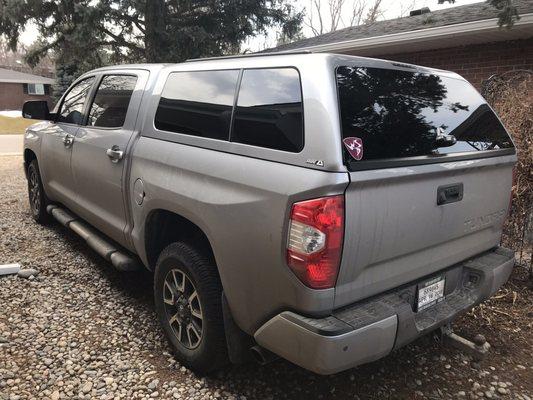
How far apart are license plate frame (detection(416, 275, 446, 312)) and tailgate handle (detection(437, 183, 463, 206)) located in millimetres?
449

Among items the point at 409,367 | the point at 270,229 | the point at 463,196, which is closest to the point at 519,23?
the point at 463,196

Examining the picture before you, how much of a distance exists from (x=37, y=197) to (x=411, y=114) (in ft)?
15.5

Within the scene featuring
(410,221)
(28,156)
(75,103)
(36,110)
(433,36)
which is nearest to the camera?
(410,221)

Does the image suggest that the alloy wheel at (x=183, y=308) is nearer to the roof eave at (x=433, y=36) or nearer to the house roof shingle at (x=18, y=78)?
the roof eave at (x=433, y=36)

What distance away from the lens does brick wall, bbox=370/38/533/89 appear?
689cm

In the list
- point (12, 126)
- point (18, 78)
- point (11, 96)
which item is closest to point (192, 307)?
point (12, 126)

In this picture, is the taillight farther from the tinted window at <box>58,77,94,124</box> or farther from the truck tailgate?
the tinted window at <box>58,77,94,124</box>

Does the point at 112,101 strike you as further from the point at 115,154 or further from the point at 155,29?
the point at 155,29

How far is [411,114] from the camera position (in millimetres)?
2426

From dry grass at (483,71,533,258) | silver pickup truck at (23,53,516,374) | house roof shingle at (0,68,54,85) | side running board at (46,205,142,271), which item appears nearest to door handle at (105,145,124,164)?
silver pickup truck at (23,53,516,374)

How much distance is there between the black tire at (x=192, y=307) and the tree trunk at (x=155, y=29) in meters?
12.2

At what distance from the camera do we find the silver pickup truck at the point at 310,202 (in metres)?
2.02

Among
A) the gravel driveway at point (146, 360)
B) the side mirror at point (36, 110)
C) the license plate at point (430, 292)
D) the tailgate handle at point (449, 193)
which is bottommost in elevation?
the gravel driveway at point (146, 360)

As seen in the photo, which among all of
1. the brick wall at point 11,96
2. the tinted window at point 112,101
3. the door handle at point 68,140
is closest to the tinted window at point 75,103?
the door handle at point 68,140
